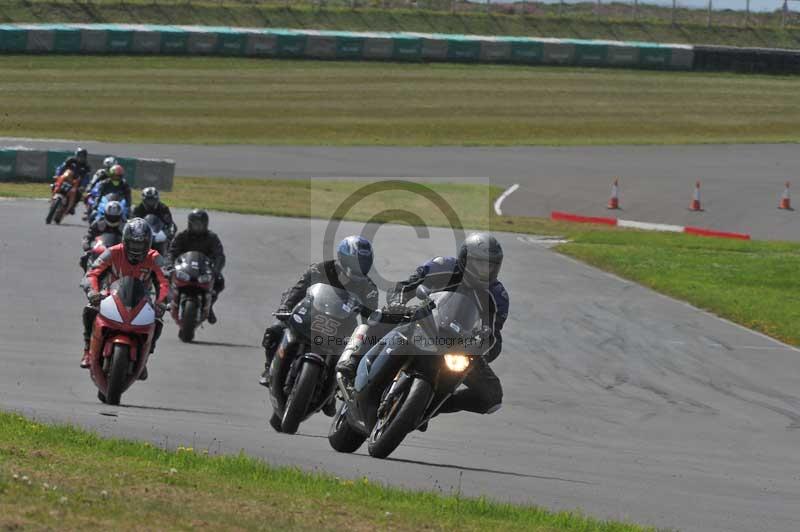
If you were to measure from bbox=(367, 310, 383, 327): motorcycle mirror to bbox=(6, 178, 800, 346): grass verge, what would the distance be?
36.9ft

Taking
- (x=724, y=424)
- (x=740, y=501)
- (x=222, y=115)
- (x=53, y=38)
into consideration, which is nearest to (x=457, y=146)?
(x=222, y=115)

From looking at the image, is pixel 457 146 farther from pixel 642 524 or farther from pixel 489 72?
pixel 642 524

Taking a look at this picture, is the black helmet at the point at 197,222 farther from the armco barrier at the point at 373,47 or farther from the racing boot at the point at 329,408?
the armco barrier at the point at 373,47

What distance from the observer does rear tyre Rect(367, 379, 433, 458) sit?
384 inches

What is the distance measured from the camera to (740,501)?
946 cm

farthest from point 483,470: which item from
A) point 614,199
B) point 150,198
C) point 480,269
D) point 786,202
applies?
point 786,202

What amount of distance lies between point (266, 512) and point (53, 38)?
53.2 meters

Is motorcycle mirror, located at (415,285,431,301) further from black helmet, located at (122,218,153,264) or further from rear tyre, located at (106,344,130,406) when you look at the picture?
black helmet, located at (122,218,153,264)

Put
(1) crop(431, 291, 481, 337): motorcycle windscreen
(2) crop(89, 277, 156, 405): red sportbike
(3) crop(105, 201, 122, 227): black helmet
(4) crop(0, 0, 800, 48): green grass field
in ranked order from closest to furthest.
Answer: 1. (1) crop(431, 291, 481, 337): motorcycle windscreen
2. (2) crop(89, 277, 156, 405): red sportbike
3. (3) crop(105, 201, 122, 227): black helmet
4. (4) crop(0, 0, 800, 48): green grass field

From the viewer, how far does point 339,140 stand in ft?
165

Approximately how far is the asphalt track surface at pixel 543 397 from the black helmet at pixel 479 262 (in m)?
1.36

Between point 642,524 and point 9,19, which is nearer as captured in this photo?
point 642,524

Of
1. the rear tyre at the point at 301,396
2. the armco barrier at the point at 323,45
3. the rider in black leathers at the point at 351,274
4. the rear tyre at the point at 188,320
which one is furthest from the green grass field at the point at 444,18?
the rear tyre at the point at 301,396

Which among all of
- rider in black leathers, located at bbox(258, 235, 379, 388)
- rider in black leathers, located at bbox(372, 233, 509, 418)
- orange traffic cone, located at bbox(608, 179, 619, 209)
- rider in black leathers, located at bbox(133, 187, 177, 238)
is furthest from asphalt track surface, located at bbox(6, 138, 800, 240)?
rider in black leathers, located at bbox(372, 233, 509, 418)
